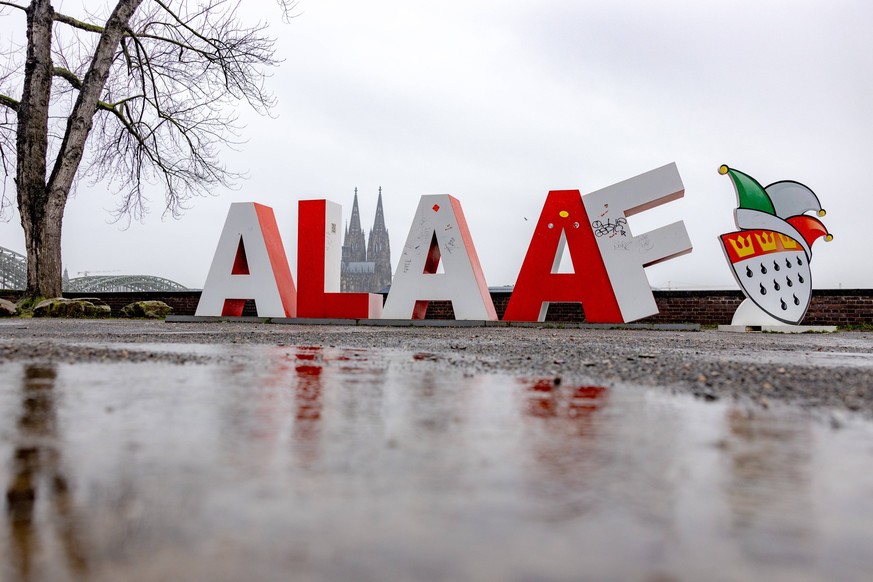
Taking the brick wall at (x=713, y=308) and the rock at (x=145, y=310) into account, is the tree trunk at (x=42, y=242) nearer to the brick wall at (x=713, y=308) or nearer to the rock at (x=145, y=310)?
the rock at (x=145, y=310)

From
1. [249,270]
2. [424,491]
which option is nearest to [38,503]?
[424,491]

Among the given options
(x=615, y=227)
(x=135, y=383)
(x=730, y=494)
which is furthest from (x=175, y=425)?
(x=615, y=227)

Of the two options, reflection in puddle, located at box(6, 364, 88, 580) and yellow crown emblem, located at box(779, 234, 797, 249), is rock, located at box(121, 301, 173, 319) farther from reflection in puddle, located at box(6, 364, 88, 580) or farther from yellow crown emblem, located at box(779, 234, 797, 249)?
reflection in puddle, located at box(6, 364, 88, 580)

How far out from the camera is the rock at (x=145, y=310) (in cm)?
1418

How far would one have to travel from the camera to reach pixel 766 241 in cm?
1076

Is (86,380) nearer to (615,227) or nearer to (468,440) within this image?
(468,440)

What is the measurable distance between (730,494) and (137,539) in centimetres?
91

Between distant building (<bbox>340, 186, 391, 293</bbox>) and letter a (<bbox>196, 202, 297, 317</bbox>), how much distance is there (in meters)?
64.6

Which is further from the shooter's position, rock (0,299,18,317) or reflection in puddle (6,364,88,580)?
rock (0,299,18,317)

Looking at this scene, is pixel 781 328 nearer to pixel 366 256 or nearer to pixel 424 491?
pixel 424 491

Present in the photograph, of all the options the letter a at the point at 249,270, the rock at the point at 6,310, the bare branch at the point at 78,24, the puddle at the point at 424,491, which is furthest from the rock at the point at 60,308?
the puddle at the point at 424,491

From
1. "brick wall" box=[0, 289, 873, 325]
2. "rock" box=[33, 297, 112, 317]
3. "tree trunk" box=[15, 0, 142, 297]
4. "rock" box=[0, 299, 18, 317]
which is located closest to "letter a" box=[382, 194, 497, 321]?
"brick wall" box=[0, 289, 873, 325]

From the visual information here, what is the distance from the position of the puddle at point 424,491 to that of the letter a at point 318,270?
1009 cm

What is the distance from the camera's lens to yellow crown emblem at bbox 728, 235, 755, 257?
1065cm
